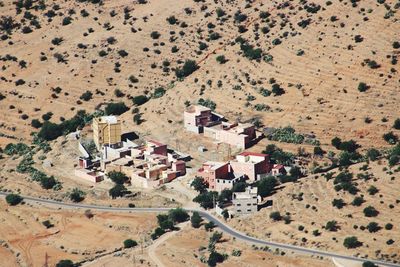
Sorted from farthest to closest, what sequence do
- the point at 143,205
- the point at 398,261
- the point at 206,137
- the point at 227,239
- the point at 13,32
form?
the point at 13,32 < the point at 206,137 < the point at 143,205 < the point at 227,239 < the point at 398,261

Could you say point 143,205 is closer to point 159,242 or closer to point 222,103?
point 159,242

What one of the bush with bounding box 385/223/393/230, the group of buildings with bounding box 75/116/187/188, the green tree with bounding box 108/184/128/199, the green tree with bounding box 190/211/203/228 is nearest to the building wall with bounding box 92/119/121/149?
the group of buildings with bounding box 75/116/187/188

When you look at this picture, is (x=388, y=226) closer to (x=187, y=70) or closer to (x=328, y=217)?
(x=328, y=217)

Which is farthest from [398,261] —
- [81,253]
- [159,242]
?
[81,253]

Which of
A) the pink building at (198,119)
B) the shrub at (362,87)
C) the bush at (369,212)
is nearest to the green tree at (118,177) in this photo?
the pink building at (198,119)

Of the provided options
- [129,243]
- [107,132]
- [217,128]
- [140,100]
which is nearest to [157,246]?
[129,243]

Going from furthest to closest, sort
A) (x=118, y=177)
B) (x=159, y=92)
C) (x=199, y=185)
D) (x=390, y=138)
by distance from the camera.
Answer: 1. (x=159, y=92)
2. (x=390, y=138)
3. (x=118, y=177)
4. (x=199, y=185)

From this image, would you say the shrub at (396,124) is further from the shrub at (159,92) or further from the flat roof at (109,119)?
the shrub at (159,92)
